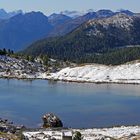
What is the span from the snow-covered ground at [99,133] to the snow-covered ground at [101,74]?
8019cm

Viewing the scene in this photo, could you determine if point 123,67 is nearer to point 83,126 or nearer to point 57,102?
point 57,102

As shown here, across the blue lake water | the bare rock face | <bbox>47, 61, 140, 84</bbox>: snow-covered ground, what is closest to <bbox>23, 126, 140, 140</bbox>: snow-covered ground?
the bare rock face

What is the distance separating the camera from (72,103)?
104 meters

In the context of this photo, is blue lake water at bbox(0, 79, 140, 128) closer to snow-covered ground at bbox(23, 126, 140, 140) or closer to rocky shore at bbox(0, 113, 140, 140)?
rocky shore at bbox(0, 113, 140, 140)

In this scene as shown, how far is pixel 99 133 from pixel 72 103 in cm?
3555

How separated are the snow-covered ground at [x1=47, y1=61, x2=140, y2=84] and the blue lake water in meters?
8.68

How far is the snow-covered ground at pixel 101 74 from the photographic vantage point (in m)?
155

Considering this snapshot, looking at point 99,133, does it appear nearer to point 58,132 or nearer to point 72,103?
point 58,132

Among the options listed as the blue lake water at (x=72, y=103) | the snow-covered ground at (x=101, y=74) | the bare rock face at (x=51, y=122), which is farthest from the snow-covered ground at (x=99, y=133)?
the snow-covered ground at (x=101, y=74)

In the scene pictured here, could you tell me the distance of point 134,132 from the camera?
224 feet

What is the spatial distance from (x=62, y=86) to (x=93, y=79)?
17708 mm

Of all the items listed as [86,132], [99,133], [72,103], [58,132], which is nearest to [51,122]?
[86,132]

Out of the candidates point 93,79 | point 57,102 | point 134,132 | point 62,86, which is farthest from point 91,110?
point 93,79

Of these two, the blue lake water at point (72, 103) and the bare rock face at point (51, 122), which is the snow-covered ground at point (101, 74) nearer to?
the blue lake water at point (72, 103)
